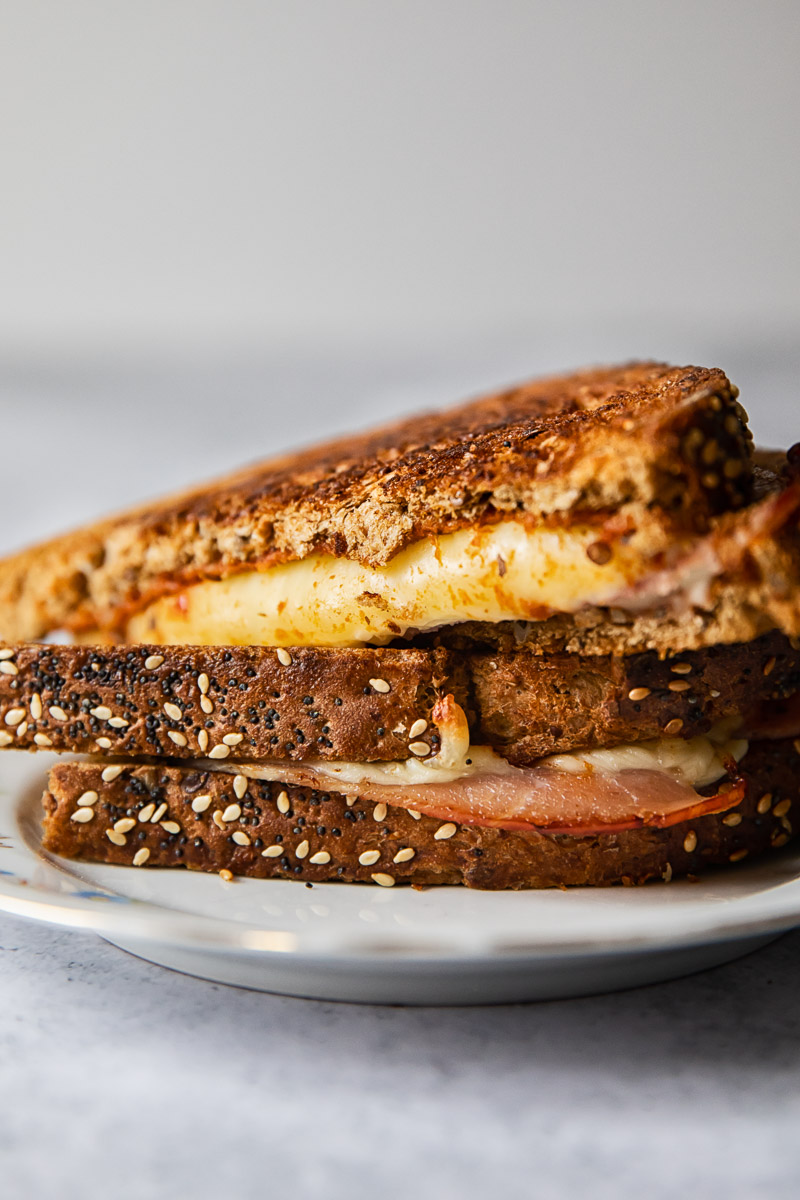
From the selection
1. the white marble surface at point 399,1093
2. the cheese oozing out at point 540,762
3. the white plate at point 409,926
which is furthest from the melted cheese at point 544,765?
the white marble surface at point 399,1093

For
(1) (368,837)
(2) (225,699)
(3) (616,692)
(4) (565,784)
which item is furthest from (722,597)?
(2) (225,699)

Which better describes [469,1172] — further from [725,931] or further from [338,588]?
[338,588]

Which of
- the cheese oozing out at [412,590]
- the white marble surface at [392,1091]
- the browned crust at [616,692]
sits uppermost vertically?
the cheese oozing out at [412,590]

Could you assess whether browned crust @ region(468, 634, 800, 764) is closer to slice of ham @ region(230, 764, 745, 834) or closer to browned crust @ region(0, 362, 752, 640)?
slice of ham @ region(230, 764, 745, 834)

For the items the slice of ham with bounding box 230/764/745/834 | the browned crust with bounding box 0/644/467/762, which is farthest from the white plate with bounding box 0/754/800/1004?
the browned crust with bounding box 0/644/467/762

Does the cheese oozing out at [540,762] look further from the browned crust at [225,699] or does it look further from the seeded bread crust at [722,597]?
the seeded bread crust at [722,597]

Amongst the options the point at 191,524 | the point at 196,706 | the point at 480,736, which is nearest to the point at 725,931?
the point at 480,736
